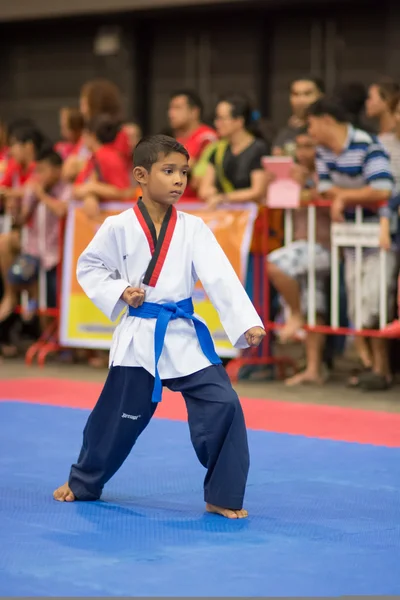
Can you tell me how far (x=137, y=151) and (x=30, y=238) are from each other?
4.71m

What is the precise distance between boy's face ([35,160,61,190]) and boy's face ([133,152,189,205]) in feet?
15.1

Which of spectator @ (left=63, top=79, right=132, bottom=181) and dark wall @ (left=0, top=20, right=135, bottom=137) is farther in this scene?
dark wall @ (left=0, top=20, right=135, bottom=137)

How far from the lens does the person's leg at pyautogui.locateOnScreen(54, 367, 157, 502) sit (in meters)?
3.96

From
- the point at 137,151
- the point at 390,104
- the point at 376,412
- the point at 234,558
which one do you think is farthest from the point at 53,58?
the point at 234,558

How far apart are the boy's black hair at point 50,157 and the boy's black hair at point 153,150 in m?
4.53

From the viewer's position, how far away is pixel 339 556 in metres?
3.34

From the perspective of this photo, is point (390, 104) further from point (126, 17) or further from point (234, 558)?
point (126, 17)

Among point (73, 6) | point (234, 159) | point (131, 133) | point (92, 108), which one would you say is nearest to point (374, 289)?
point (234, 159)

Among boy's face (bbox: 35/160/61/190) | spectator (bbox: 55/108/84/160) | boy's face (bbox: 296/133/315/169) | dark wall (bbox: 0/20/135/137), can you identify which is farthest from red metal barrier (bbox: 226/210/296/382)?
dark wall (bbox: 0/20/135/137)

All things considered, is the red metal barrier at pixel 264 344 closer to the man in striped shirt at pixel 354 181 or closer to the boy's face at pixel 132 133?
the man in striped shirt at pixel 354 181

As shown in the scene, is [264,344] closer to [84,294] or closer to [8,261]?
[84,294]

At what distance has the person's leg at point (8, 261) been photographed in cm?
862

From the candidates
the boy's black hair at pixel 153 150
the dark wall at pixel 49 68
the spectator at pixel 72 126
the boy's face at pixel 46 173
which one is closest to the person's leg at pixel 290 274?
the boy's face at pixel 46 173

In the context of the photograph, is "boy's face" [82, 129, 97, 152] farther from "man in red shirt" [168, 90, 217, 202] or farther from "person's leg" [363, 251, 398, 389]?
"person's leg" [363, 251, 398, 389]
